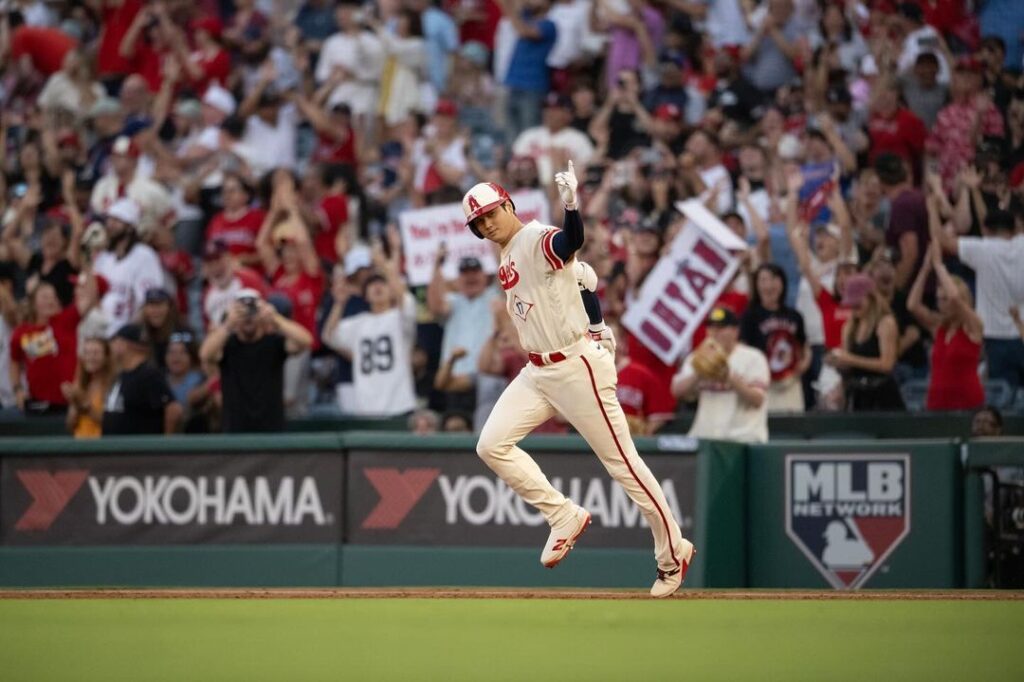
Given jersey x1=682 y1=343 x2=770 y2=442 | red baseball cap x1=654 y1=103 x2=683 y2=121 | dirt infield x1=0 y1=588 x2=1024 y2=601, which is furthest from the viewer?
red baseball cap x1=654 y1=103 x2=683 y2=121

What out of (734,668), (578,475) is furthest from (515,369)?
(734,668)

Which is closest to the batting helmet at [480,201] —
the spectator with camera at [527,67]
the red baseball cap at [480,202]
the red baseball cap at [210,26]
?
the red baseball cap at [480,202]

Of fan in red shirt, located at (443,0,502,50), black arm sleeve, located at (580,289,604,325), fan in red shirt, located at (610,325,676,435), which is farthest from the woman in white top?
black arm sleeve, located at (580,289,604,325)

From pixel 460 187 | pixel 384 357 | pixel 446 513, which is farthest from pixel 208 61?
pixel 446 513

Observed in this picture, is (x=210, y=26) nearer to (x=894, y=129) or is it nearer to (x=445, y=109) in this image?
(x=445, y=109)

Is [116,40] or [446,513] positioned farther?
[116,40]

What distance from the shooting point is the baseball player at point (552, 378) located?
8.90m

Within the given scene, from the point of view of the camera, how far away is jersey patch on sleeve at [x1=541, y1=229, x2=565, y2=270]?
871 cm

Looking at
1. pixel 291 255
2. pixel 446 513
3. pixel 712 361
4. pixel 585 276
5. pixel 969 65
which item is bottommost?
pixel 446 513

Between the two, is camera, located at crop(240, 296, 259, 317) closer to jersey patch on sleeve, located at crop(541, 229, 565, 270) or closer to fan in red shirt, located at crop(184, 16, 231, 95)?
jersey patch on sleeve, located at crop(541, 229, 565, 270)

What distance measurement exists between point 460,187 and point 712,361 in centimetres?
504

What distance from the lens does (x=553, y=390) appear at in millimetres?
9016

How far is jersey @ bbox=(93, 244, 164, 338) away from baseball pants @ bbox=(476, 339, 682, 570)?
24.1ft

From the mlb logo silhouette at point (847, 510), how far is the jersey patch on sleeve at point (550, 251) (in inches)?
153
